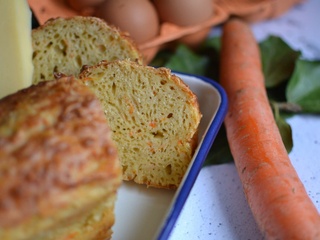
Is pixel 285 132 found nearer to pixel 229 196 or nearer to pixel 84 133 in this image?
pixel 229 196

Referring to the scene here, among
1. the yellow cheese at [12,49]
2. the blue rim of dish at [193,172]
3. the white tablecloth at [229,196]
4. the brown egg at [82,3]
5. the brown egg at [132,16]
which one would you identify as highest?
the yellow cheese at [12,49]

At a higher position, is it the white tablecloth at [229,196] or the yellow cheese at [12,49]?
the yellow cheese at [12,49]

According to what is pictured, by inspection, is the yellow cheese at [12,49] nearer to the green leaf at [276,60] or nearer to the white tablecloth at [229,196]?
the white tablecloth at [229,196]

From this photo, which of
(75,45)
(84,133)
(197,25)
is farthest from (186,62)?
(84,133)

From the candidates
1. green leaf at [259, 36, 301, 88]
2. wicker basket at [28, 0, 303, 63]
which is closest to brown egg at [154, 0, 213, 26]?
wicker basket at [28, 0, 303, 63]

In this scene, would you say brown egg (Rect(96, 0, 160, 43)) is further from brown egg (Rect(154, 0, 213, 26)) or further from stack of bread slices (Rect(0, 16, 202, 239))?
stack of bread slices (Rect(0, 16, 202, 239))

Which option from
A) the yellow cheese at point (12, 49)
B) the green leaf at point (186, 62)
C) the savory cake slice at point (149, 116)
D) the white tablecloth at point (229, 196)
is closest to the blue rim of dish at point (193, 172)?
the savory cake slice at point (149, 116)

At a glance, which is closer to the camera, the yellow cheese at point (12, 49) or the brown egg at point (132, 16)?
the yellow cheese at point (12, 49)
